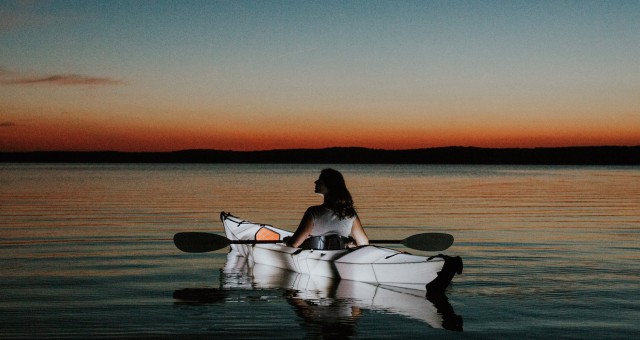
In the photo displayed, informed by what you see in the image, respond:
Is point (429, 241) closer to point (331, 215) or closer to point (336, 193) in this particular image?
point (331, 215)

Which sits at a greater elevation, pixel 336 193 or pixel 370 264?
pixel 336 193

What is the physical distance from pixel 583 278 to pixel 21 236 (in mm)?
12651

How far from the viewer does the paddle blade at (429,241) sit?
40.6 feet

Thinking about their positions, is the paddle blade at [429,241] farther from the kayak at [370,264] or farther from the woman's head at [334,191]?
the woman's head at [334,191]

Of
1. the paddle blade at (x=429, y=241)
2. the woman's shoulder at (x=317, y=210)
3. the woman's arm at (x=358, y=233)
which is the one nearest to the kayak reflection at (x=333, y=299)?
the woman's arm at (x=358, y=233)

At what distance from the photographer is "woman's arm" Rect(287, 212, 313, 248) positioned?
11000 millimetres

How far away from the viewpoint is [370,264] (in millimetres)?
10695

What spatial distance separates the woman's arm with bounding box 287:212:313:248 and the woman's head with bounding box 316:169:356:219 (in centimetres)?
41

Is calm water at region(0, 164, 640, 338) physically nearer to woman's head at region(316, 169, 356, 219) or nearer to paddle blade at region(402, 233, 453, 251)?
paddle blade at region(402, 233, 453, 251)

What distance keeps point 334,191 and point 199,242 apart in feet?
10.2

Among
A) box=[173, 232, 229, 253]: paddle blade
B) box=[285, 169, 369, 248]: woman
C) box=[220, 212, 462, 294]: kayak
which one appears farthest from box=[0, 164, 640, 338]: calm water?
box=[285, 169, 369, 248]: woman

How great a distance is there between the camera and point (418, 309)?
30.4 feet

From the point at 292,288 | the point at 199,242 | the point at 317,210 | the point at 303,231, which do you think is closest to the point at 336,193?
the point at 317,210

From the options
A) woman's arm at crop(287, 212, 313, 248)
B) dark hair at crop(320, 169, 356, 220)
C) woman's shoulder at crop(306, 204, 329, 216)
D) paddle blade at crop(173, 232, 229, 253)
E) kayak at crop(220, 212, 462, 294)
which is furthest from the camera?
paddle blade at crop(173, 232, 229, 253)
